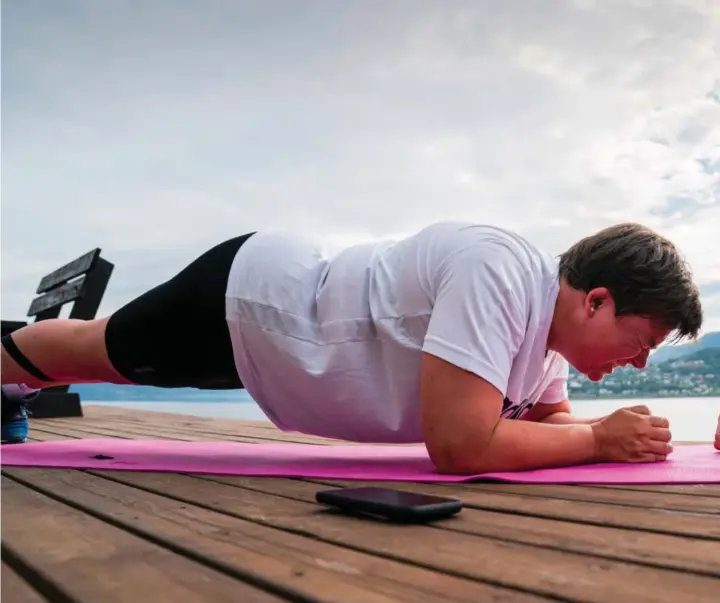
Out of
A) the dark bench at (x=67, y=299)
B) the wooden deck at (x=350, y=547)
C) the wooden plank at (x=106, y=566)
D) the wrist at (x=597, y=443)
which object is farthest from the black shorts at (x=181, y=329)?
the dark bench at (x=67, y=299)

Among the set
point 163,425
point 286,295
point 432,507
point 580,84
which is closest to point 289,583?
point 432,507

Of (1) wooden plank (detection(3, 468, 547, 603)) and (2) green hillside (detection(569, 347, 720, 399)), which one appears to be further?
(2) green hillside (detection(569, 347, 720, 399))

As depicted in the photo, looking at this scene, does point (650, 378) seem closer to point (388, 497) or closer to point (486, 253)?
point (486, 253)

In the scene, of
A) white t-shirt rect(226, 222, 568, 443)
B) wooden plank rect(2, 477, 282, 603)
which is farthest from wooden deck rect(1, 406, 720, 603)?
white t-shirt rect(226, 222, 568, 443)

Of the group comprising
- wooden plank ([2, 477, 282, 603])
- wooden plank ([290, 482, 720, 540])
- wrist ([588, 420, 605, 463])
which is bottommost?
wooden plank ([2, 477, 282, 603])

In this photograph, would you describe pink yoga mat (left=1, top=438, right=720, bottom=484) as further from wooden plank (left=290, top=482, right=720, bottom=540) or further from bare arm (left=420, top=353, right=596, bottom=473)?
wooden plank (left=290, top=482, right=720, bottom=540)

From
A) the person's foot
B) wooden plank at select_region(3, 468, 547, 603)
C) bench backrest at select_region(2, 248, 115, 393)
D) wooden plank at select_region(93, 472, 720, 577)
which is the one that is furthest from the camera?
bench backrest at select_region(2, 248, 115, 393)

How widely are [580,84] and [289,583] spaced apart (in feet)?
16.3

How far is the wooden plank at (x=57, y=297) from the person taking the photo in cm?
444

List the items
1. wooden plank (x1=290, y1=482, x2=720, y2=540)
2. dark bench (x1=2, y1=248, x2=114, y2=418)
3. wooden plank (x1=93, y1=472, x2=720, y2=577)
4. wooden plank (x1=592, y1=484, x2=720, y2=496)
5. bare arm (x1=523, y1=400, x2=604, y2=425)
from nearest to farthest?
1. wooden plank (x1=93, y1=472, x2=720, y2=577)
2. wooden plank (x1=290, y1=482, x2=720, y2=540)
3. wooden plank (x1=592, y1=484, x2=720, y2=496)
4. bare arm (x1=523, y1=400, x2=604, y2=425)
5. dark bench (x1=2, y1=248, x2=114, y2=418)

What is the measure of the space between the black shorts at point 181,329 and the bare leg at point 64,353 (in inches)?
1.7

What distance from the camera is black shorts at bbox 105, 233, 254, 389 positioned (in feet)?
5.44

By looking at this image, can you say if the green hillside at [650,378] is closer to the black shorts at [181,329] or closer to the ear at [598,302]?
the ear at [598,302]

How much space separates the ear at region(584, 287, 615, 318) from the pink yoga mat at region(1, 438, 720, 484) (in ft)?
1.01
